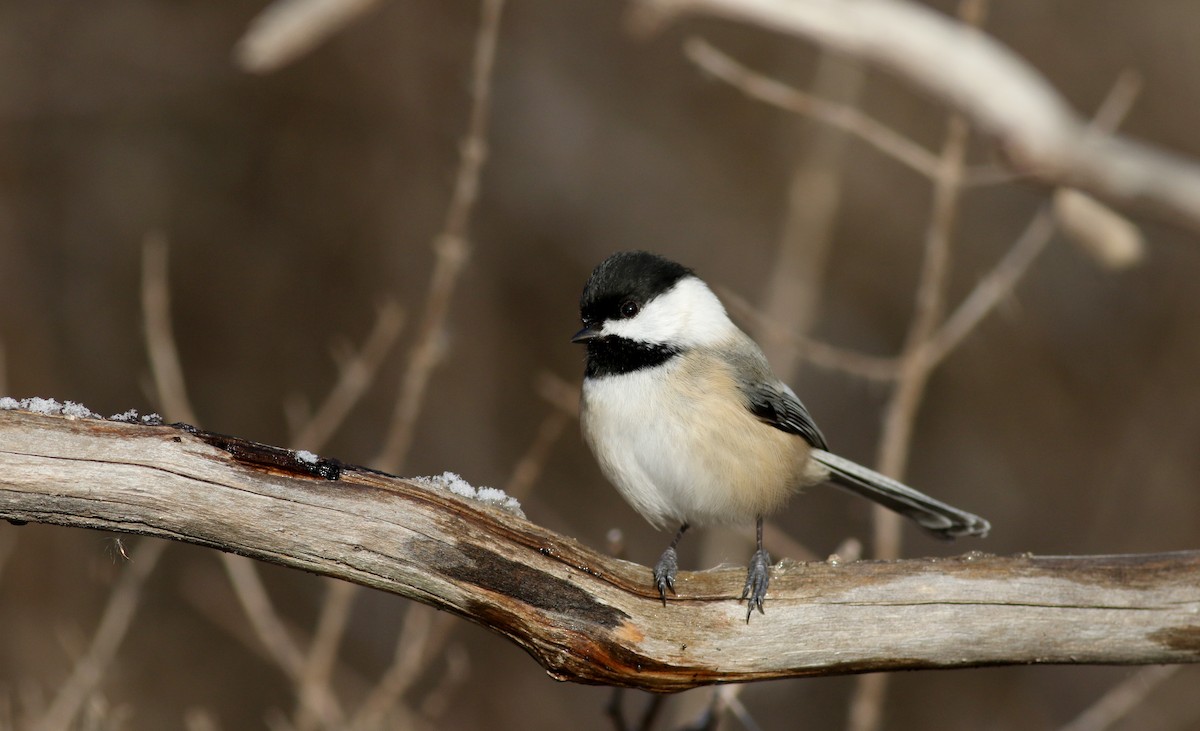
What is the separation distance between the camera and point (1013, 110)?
125 cm

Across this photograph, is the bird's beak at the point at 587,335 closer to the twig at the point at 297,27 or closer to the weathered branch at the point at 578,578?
the weathered branch at the point at 578,578

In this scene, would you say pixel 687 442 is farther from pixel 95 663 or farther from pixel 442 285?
pixel 95 663

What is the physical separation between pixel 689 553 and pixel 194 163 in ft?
11.5

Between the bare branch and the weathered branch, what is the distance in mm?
1290

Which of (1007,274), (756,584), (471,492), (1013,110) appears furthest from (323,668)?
(1013,110)

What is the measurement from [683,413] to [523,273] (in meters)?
3.34

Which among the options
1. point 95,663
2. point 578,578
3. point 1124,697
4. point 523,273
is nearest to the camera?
point 578,578

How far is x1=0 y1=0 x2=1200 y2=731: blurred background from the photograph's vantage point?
525cm

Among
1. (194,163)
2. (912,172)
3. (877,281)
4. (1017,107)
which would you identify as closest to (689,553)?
(877,281)

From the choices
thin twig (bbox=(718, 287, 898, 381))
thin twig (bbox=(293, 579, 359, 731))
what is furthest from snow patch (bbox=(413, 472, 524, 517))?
thin twig (bbox=(718, 287, 898, 381))

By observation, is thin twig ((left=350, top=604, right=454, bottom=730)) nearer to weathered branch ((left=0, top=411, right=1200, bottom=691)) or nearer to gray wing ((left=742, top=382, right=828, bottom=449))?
weathered branch ((left=0, top=411, right=1200, bottom=691))

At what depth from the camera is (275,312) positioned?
5.66m

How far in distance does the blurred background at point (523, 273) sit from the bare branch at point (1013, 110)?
3480mm

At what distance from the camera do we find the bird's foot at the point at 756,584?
2357 millimetres
